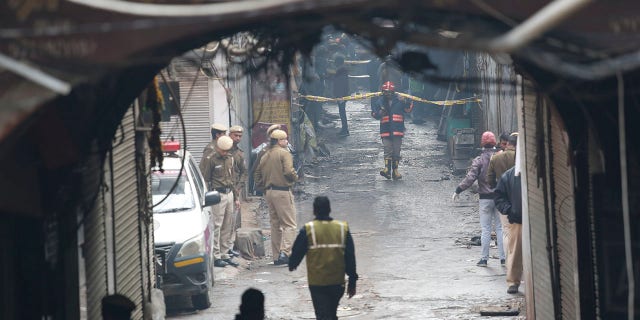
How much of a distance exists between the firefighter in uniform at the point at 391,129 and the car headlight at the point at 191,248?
12.2 meters

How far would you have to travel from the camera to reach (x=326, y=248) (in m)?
11.3

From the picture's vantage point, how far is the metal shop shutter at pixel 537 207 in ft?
33.9

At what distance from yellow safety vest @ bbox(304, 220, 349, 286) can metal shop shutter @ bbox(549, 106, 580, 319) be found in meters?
2.30

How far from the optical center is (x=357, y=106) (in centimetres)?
4109

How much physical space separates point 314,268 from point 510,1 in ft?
16.9

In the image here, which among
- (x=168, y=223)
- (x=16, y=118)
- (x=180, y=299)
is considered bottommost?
(x=180, y=299)

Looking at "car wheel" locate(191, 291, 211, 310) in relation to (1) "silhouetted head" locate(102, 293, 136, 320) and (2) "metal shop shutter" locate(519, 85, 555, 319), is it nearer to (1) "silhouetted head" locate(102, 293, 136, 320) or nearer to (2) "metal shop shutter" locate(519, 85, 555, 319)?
(2) "metal shop shutter" locate(519, 85, 555, 319)

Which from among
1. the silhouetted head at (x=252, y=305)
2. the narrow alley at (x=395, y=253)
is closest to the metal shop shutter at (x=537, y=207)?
the narrow alley at (x=395, y=253)

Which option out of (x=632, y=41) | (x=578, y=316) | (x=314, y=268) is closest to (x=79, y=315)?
(x=314, y=268)

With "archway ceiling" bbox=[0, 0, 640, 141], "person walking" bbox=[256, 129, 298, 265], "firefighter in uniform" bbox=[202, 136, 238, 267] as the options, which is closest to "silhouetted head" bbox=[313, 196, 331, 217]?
"archway ceiling" bbox=[0, 0, 640, 141]

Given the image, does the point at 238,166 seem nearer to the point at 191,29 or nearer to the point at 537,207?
the point at 537,207

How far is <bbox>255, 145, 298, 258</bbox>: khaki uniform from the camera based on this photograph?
712 inches

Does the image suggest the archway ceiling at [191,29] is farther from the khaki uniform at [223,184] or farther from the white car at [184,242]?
the khaki uniform at [223,184]

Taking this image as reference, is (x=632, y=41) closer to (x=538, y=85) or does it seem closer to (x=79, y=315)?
(x=538, y=85)
